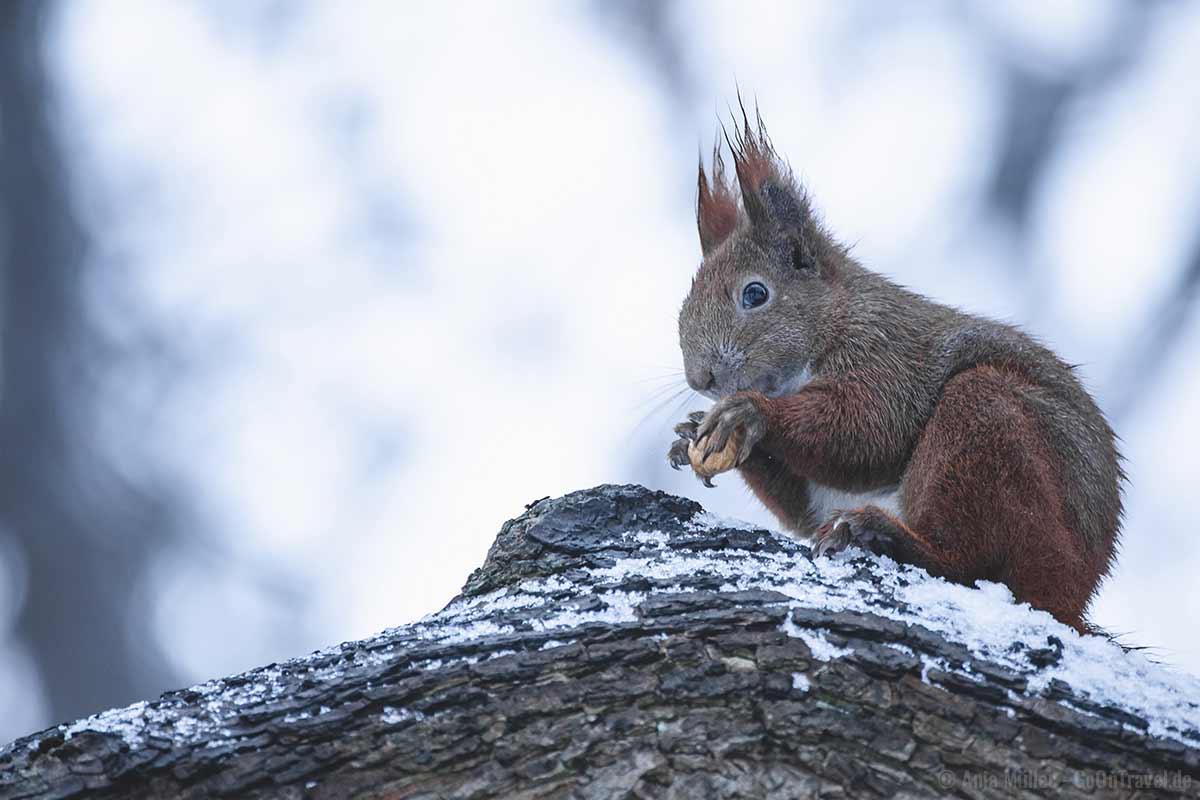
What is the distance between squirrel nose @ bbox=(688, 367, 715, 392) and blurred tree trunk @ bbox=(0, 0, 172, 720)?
2791 millimetres

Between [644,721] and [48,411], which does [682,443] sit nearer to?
[644,721]

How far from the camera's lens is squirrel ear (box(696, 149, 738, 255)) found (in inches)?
145

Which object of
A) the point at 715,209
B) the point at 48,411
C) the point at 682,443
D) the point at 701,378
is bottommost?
Answer: the point at 682,443

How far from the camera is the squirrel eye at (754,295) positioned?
10.7 ft

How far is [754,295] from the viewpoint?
3279 millimetres

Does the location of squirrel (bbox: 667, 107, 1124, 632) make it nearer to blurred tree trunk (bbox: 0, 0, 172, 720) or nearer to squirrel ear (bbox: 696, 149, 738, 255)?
squirrel ear (bbox: 696, 149, 738, 255)

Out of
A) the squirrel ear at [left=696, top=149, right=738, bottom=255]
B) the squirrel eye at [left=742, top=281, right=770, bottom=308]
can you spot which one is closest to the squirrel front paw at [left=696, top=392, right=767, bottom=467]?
the squirrel eye at [left=742, top=281, right=770, bottom=308]

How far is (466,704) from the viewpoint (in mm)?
1781

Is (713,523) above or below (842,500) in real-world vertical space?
below

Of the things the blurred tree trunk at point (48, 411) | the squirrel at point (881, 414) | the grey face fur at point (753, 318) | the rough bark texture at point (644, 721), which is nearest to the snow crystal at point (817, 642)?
the rough bark texture at point (644, 721)

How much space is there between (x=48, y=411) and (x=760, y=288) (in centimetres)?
301

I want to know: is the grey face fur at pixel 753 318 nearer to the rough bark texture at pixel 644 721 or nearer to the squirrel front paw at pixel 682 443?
the squirrel front paw at pixel 682 443

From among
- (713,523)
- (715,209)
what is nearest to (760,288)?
(715,209)

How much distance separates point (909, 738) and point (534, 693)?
50cm
